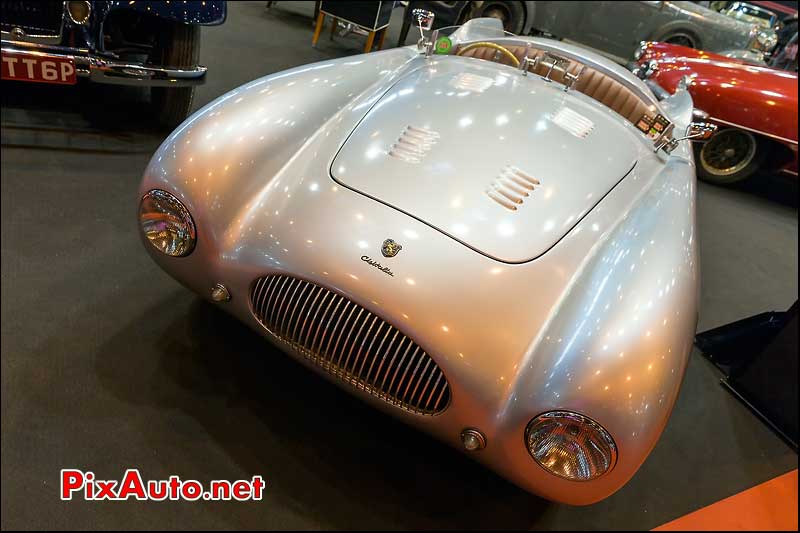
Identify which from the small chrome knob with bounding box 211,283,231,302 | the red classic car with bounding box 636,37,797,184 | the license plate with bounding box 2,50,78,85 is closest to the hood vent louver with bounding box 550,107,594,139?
the small chrome knob with bounding box 211,283,231,302

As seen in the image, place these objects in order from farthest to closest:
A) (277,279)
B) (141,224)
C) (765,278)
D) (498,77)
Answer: (765,278), (498,77), (141,224), (277,279)

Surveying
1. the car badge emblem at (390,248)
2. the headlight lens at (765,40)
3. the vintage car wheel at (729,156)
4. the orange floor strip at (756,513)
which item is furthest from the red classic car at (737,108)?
the orange floor strip at (756,513)

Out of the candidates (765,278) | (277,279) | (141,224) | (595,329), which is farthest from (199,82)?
(765,278)

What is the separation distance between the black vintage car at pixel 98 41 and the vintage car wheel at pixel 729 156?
3710 millimetres

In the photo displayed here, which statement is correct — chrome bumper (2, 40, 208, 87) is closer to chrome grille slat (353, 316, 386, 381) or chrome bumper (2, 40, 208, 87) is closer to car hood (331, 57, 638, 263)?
car hood (331, 57, 638, 263)

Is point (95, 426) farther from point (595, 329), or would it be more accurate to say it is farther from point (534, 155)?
point (534, 155)

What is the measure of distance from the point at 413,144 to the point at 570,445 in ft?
2.87

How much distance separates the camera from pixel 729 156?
4.33 metres

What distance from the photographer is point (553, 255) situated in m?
1.34

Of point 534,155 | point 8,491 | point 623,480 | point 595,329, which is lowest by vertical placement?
point 8,491

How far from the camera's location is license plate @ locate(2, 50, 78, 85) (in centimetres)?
192

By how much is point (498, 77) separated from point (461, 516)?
1436 mm

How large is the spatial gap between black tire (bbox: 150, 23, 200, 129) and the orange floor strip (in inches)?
103

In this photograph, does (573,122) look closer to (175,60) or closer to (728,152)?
(175,60)
